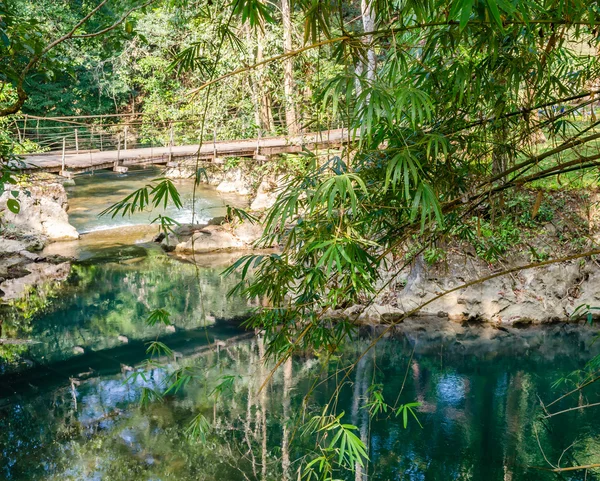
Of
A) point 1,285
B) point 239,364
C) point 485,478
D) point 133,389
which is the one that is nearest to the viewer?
point 485,478

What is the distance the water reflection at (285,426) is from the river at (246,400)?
0.01 meters

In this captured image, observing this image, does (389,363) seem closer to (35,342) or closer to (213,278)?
(213,278)

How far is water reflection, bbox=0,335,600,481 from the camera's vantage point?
3.99 metres

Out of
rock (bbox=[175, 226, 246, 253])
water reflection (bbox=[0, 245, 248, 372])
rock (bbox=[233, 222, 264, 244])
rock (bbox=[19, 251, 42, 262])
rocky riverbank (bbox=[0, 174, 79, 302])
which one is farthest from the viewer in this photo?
rock (bbox=[233, 222, 264, 244])

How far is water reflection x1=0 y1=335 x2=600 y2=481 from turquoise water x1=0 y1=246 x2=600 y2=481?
1 centimetres

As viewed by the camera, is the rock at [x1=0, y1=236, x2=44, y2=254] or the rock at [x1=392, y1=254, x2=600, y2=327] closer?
the rock at [x1=392, y1=254, x2=600, y2=327]

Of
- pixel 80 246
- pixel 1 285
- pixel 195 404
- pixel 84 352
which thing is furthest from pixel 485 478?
pixel 80 246

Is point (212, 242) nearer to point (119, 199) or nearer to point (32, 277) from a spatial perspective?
point (32, 277)

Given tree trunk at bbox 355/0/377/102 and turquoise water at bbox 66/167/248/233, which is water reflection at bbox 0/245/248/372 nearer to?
turquoise water at bbox 66/167/248/233

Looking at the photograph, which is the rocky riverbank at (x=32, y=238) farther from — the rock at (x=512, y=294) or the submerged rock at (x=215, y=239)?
the rock at (x=512, y=294)

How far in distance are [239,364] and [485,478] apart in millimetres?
2393

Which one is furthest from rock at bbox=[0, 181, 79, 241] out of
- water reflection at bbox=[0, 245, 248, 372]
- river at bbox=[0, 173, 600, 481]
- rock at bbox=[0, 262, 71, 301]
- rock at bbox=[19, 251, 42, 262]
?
river at bbox=[0, 173, 600, 481]

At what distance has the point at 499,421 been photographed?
457 centimetres

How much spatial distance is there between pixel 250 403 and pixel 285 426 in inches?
19.8
